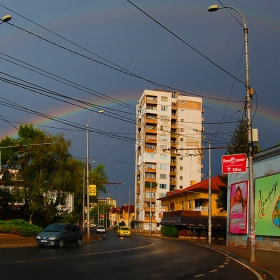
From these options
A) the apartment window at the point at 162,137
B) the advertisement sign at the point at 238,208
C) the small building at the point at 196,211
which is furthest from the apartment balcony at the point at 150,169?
the advertisement sign at the point at 238,208

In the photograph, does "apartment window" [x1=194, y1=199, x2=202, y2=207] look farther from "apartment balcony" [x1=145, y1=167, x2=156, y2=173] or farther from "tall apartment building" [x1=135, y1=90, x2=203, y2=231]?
"apartment balcony" [x1=145, y1=167, x2=156, y2=173]

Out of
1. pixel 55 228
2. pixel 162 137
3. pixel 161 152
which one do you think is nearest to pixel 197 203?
pixel 161 152

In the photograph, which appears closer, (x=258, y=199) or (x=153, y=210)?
(x=258, y=199)

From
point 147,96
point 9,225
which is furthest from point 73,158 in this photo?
point 147,96

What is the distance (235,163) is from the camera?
910 inches

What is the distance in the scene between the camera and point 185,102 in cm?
11062

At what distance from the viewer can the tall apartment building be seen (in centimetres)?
10588

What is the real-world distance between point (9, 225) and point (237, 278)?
1087 inches

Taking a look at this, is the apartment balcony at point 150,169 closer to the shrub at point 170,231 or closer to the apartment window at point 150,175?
the apartment window at point 150,175

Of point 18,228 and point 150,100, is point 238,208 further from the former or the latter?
point 150,100

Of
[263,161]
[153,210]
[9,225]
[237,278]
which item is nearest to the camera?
[237,278]

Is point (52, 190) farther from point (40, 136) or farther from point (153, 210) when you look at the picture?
point (153, 210)

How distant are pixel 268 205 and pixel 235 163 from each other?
8.99 meters

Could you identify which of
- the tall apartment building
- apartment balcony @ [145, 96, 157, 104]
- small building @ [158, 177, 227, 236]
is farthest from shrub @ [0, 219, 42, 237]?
apartment balcony @ [145, 96, 157, 104]
